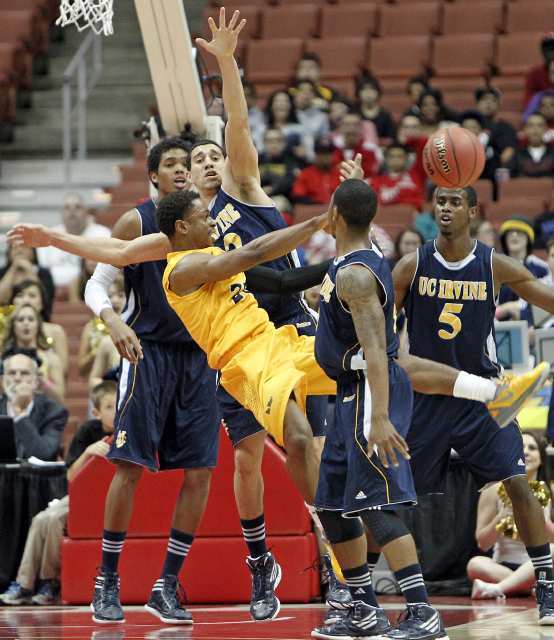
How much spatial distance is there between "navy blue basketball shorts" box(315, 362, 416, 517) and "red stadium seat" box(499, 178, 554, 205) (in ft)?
25.5

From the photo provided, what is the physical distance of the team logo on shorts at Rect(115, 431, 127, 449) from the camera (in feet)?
23.4

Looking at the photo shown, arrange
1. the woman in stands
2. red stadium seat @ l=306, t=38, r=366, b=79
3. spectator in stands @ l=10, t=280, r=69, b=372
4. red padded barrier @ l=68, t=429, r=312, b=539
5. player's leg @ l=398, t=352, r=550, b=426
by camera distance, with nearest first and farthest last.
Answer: player's leg @ l=398, t=352, r=550, b=426, the woman in stands, red padded barrier @ l=68, t=429, r=312, b=539, spectator in stands @ l=10, t=280, r=69, b=372, red stadium seat @ l=306, t=38, r=366, b=79

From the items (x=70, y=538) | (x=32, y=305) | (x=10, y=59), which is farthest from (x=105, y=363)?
(x=10, y=59)

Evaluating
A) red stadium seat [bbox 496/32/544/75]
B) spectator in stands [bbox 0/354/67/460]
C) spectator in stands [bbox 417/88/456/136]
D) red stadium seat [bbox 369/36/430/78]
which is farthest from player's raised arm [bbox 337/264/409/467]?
red stadium seat [bbox 369/36/430/78]

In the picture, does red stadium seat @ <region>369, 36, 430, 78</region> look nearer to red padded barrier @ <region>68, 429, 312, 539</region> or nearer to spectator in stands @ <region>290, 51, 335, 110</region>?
spectator in stands @ <region>290, 51, 335, 110</region>

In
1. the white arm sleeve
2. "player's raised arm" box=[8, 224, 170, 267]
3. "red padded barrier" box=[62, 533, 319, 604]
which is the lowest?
"red padded barrier" box=[62, 533, 319, 604]

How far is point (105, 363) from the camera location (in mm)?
11164

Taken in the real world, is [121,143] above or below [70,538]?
above

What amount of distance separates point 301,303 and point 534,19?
10.1 metres

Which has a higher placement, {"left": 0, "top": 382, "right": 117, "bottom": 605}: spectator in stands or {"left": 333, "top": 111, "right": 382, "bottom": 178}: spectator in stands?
{"left": 333, "top": 111, "right": 382, "bottom": 178}: spectator in stands

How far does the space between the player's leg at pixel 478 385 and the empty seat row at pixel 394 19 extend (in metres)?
10.3

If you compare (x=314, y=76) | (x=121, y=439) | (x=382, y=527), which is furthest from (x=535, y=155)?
(x=382, y=527)

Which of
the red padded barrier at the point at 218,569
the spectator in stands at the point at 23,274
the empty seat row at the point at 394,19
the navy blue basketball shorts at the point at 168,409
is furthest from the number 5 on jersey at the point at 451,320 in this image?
the empty seat row at the point at 394,19

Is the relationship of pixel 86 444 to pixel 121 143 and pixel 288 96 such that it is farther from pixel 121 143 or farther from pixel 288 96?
pixel 121 143
